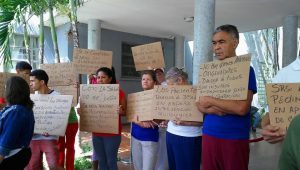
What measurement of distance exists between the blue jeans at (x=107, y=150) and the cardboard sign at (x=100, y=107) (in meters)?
0.15

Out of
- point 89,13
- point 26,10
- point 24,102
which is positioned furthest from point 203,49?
point 89,13

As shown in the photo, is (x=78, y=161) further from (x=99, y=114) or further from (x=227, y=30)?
(x=227, y=30)

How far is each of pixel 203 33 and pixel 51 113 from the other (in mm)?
2366

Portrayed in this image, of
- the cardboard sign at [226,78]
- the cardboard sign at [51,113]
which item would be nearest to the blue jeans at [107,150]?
the cardboard sign at [51,113]

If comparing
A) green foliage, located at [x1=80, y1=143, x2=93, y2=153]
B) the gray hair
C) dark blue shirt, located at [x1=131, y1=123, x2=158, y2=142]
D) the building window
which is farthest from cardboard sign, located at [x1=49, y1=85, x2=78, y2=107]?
the building window

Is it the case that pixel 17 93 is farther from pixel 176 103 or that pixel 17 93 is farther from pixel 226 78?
pixel 226 78

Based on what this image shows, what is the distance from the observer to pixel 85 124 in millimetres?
4180

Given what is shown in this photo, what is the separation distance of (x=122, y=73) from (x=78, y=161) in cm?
668

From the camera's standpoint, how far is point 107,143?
13.5ft

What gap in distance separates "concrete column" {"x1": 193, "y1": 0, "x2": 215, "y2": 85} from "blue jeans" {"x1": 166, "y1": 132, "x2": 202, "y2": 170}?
1734mm

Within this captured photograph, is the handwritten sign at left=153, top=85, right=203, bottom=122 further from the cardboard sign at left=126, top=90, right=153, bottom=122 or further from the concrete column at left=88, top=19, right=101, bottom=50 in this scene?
the concrete column at left=88, top=19, right=101, bottom=50

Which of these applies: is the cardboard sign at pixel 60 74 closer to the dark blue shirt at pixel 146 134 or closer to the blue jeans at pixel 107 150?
the blue jeans at pixel 107 150

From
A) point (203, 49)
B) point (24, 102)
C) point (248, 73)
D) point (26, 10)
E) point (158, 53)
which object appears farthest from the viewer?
point (26, 10)

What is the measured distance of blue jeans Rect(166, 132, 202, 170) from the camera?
10.7 feet
